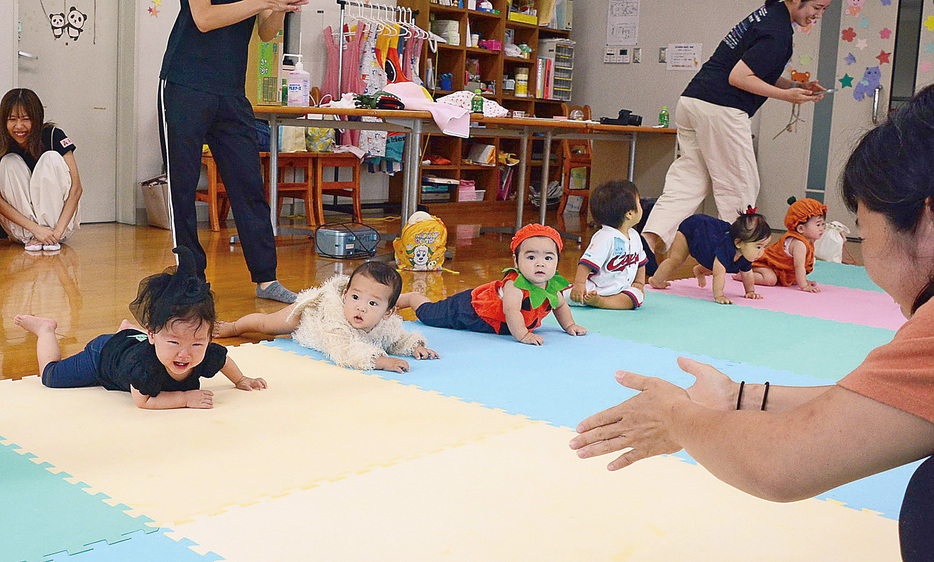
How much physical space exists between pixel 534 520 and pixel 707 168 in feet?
11.8

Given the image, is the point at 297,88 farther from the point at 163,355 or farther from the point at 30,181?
the point at 163,355

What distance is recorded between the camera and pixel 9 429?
195cm

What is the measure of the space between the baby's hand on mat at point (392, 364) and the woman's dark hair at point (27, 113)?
Result: 9.95 feet

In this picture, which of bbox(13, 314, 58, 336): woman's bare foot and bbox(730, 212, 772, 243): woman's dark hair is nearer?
bbox(13, 314, 58, 336): woman's bare foot

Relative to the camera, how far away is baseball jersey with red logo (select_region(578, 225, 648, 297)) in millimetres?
3707

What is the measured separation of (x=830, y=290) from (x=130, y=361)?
3.57m

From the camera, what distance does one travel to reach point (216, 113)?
3285mm

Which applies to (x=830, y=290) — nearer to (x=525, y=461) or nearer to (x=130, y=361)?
(x=525, y=461)

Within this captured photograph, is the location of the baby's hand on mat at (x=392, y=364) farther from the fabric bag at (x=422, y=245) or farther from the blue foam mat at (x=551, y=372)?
the fabric bag at (x=422, y=245)

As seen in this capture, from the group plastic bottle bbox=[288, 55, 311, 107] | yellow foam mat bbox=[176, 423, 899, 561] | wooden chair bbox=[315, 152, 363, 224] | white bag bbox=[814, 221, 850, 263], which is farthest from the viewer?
wooden chair bbox=[315, 152, 363, 224]

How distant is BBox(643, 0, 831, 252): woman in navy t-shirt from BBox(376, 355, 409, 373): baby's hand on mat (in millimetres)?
2354

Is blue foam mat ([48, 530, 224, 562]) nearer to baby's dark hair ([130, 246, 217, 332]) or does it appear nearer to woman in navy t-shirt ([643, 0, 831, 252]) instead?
baby's dark hair ([130, 246, 217, 332])

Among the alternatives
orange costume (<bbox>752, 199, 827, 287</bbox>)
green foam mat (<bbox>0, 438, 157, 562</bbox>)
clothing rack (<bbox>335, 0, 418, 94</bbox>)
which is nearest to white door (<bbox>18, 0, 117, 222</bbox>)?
clothing rack (<bbox>335, 0, 418, 94</bbox>)

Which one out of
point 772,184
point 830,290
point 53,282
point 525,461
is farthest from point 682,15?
point 525,461
